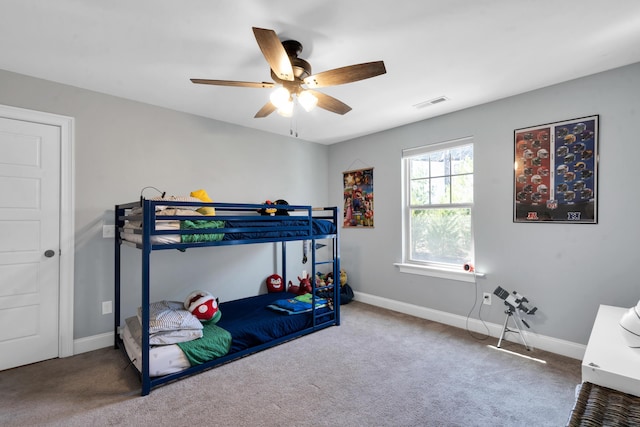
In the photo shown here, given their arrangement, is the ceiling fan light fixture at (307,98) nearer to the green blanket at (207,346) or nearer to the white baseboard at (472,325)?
the green blanket at (207,346)

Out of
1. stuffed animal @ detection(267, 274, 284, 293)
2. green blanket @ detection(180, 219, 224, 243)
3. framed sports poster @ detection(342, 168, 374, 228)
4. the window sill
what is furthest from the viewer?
framed sports poster @ detection(342, 168, 374, 228)

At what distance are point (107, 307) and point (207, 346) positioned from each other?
120 centimetres

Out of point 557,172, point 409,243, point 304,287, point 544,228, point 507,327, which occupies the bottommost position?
point 507,327

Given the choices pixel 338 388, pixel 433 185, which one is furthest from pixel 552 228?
pixel 338 388

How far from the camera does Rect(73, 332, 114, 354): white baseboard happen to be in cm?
274

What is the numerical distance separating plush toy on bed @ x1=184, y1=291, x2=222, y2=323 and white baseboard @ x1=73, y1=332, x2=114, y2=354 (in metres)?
0.81

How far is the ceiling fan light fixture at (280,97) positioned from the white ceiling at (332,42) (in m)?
0.33

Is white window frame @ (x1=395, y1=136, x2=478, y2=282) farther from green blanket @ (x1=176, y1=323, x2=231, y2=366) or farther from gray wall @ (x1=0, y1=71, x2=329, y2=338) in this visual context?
green blanket @ (x1=176, y1=323, x2=231, y2=366)

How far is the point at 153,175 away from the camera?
3182mm

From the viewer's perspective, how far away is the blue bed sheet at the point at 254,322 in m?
2.73

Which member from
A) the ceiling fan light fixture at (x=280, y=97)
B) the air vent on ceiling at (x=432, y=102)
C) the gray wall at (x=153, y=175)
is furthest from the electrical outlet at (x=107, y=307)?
the air vent on ceiling at (x=432, y=102)

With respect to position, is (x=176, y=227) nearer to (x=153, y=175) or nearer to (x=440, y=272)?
(x=153, y=175)

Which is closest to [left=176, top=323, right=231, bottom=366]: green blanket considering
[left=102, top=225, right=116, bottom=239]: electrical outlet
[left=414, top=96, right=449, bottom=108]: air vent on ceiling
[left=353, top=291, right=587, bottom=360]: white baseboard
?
[left=102, top=225, right=116, bottom=239]: electrical outlet

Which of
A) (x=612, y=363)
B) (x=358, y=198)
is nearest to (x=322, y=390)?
(x=612, y=363)
